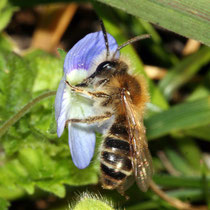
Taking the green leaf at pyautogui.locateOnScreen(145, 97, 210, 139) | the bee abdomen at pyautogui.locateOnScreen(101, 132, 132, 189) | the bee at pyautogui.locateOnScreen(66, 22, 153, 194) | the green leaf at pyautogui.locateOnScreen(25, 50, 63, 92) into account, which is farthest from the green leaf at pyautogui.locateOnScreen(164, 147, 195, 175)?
the bee abdomen at pyautogui.locateOnScreen(101, 132, 132, 189)

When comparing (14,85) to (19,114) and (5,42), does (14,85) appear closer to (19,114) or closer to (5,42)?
(19,114)

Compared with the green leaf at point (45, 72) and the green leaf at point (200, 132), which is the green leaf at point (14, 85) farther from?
the green leaf at point (200, 132)

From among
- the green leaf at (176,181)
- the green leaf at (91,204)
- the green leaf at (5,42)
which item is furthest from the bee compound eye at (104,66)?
the green leaf at (5,42)

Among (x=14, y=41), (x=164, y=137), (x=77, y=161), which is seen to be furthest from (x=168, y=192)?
(x=14, y=41)

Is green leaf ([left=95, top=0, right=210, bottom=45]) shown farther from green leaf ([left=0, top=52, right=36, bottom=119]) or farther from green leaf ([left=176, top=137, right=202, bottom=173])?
green leaf ([left=176, top=137, right=202, bottom=173])

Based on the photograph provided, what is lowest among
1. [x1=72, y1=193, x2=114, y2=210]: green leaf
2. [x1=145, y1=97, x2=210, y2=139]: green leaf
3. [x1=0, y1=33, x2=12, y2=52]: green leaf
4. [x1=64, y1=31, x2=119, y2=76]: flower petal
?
[x1=145, y1=97, x2=210, y2=139]: green leaf

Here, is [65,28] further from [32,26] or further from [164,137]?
[164,137]
